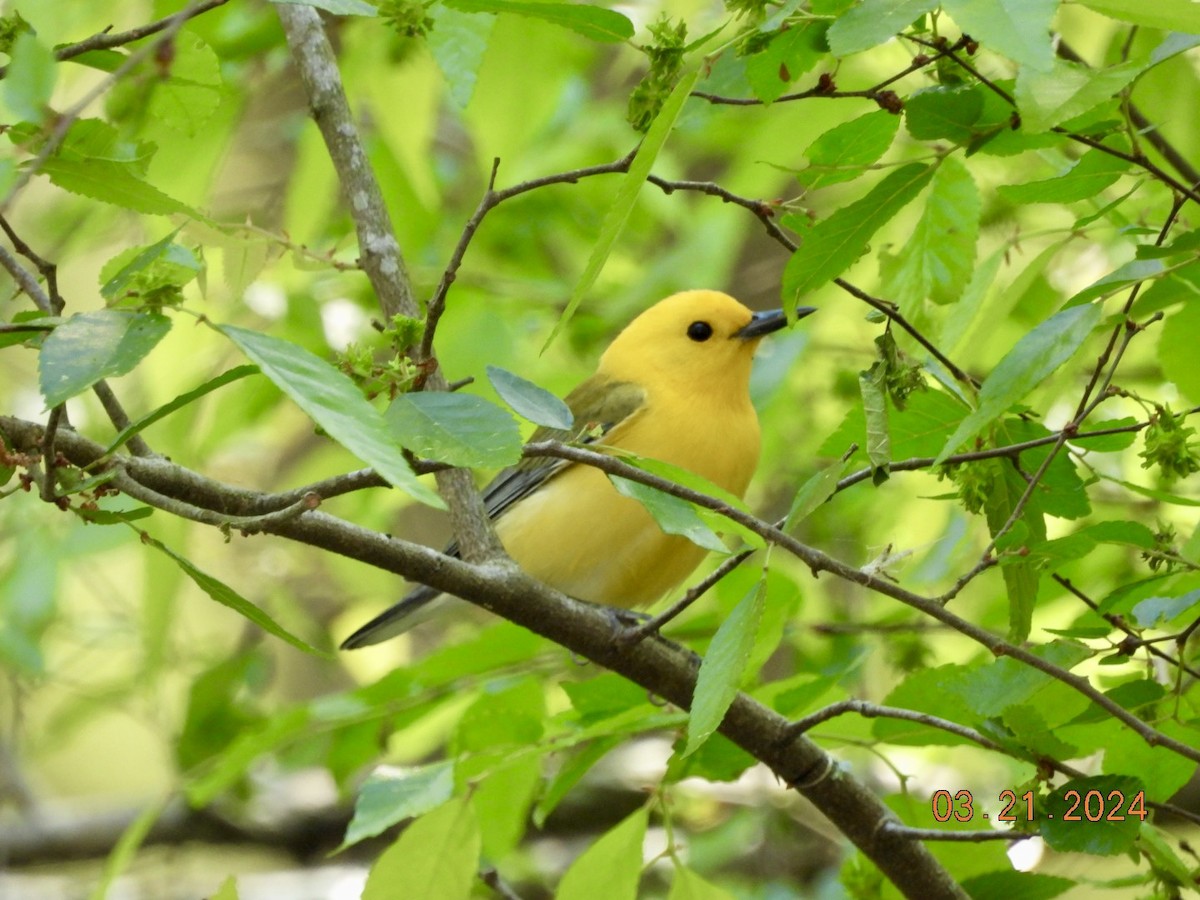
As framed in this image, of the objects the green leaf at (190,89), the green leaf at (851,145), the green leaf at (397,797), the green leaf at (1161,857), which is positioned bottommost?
the green leaf at (1161,857)

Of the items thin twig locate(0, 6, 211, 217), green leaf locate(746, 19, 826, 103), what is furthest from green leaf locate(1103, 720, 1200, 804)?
thin twig locate(0, 6, 211, 217)

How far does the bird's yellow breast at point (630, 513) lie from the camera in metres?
4.09

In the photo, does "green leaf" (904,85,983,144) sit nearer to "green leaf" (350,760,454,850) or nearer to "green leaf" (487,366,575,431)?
"green leaf" (487,366,575,431)

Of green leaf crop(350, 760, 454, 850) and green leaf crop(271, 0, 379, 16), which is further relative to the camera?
green leaf crop(350, 760, 454, 850)

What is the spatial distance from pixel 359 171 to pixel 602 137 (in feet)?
8.37

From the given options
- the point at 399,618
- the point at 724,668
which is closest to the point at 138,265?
the point at 724,668

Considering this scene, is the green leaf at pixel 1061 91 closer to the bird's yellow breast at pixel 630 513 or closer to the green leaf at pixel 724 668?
the green leaf at pixel 724 668

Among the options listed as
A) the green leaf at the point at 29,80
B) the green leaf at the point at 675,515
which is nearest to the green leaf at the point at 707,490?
the green leaf at the point at 675,515

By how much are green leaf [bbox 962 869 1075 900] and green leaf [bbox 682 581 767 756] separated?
1038mm

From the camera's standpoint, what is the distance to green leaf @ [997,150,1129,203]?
2006 millimetres

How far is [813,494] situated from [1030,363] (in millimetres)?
314

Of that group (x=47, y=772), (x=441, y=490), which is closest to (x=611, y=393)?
(x=441, y=490)

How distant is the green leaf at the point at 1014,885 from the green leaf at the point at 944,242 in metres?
1.01

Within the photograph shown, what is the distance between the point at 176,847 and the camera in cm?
580
